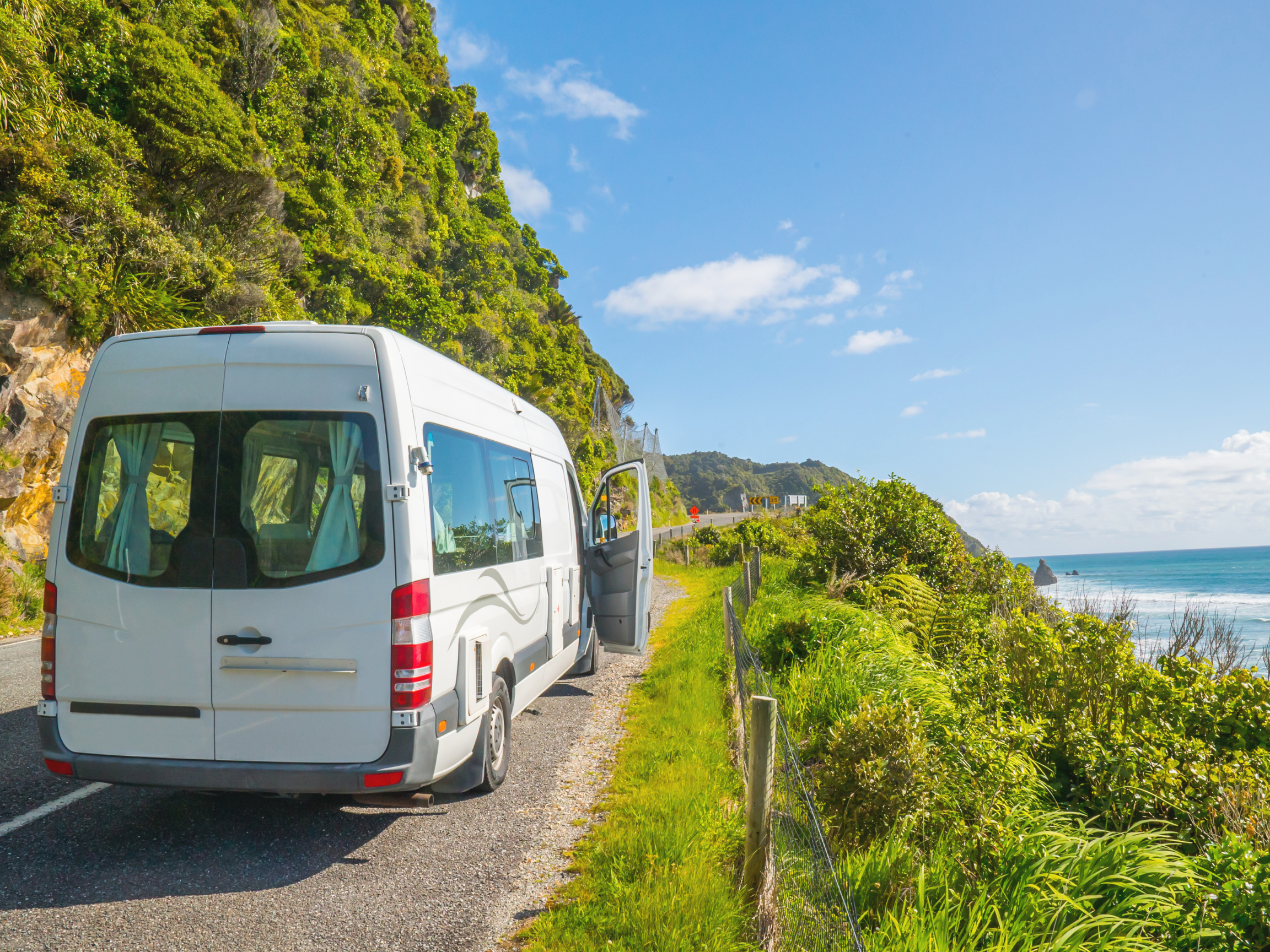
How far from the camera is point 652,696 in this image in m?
7.59

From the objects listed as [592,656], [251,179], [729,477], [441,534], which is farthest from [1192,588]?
[729,477]

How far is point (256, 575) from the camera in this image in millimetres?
3689

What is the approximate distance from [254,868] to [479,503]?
2330 millimetres

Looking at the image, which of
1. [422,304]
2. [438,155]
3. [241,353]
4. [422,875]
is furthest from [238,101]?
[422,875]

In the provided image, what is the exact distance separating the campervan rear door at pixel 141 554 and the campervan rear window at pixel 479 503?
1.15 meters

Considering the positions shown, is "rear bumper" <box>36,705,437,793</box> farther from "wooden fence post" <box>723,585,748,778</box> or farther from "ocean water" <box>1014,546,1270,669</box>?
"ocean water" <box>1014,546,1270,669</box>

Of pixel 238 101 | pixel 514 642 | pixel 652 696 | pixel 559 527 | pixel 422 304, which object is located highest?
pixel 238 101

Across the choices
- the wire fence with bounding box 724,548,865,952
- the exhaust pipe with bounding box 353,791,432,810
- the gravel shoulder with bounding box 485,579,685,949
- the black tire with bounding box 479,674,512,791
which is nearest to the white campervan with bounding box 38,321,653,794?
the exhaust pipe with bounding box 353,791,432,810

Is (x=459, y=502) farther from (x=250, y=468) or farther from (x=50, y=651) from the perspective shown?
(x=50, y=651)

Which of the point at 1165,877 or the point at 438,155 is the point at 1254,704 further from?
the point at 438,155

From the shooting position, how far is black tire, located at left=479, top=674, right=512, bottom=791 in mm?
4750

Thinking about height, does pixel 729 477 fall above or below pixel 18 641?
above

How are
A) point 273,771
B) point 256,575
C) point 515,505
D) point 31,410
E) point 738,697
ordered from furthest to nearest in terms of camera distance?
1. point 31,410
2. point 738,697
3. point 515,505
4. point 256,575
5. point 273,771

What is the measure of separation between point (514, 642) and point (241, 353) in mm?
2621
